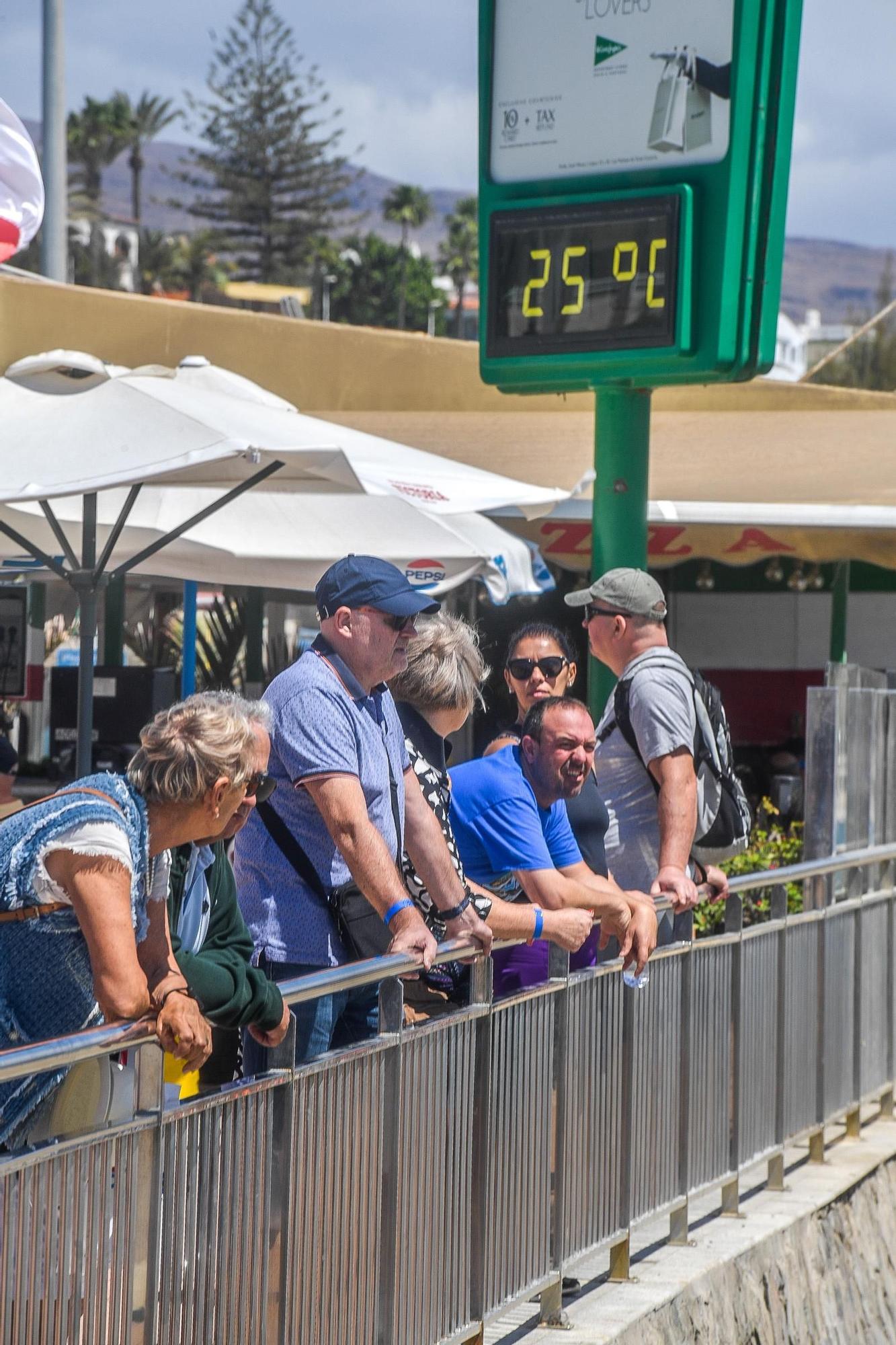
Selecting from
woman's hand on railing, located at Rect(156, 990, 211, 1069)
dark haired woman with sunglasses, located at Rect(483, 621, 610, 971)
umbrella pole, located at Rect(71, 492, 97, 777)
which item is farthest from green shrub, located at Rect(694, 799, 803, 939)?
woman's hand on railing, located at Rect(156, 990, 211, 1069)

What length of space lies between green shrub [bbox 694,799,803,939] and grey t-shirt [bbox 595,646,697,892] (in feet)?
3.58

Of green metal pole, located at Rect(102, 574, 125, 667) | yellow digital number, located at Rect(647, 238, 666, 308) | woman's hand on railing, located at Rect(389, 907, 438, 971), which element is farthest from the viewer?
green metal pole, located at Rect(102, 574, 125, 667)

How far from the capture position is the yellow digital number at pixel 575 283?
6.64m

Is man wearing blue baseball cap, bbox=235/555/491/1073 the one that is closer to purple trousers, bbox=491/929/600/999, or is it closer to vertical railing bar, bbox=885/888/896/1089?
purple trousers, bbox=491/929/600/999

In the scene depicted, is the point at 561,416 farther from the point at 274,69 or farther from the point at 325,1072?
the point at 274,69

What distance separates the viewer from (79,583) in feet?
Result: 22.1

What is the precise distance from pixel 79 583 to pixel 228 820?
3568 mm

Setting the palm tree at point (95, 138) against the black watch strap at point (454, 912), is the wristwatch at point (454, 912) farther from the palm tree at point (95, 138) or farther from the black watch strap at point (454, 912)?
the palm tree at point (95, 138)

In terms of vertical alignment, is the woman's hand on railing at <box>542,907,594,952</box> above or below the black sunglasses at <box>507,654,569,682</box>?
below

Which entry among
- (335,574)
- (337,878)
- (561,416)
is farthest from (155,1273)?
(561,416)

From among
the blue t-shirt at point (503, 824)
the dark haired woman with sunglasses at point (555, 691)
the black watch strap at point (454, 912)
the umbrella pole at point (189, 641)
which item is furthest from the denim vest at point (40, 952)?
the umbrella pole at point (189, 641)

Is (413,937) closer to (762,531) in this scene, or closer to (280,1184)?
(280,1184)

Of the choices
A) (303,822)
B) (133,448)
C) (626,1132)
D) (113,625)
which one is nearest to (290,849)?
(303,822)

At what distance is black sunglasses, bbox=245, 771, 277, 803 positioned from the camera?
3361mm
